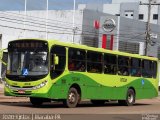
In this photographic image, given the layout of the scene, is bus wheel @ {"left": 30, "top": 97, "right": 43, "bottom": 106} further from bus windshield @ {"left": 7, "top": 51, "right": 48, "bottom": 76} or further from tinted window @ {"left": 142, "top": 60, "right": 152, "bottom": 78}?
tinted window @ {"left": 142, "top": 60, "right": 152, "bottom": 78}

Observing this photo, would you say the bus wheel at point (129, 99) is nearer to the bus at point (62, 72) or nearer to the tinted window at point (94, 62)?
the bus at point (62, 72)

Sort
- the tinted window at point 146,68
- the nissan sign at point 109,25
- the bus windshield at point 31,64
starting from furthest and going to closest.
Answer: the nissan sign at point 109,25, the tinted window at point 146,68, the bus windshield at point 31,64

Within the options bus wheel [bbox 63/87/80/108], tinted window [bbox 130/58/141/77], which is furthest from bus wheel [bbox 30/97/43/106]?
tinted window [bbox 130/58/141/77]

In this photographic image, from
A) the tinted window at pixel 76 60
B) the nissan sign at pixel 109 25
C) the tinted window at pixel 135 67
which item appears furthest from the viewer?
the nissan sign at pixel 109 25

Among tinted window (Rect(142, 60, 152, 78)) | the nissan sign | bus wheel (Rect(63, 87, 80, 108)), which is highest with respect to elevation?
the nissan sign

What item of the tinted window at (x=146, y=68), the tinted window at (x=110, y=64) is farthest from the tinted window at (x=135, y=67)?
the tinted window at (x=110, y=64)

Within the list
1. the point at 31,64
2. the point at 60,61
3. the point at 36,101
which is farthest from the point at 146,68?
the point at 31,64

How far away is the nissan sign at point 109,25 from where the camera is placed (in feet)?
206

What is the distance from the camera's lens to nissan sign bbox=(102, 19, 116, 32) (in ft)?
206

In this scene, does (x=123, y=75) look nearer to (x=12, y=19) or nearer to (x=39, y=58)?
(x=39, y=58)

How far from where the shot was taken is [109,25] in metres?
63.5

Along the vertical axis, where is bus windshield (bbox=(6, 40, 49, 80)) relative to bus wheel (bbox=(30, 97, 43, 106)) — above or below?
above

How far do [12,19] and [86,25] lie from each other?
987 centimetres

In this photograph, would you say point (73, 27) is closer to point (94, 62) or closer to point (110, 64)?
point (110, 64)
